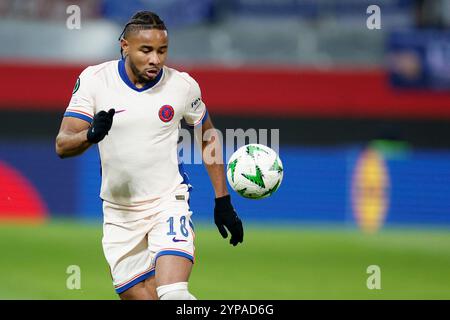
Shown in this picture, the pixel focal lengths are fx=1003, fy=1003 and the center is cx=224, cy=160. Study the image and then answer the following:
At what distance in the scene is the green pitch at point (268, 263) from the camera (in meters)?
10.1

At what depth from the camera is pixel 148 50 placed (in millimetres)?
6352

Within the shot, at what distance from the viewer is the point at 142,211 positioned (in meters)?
6.50

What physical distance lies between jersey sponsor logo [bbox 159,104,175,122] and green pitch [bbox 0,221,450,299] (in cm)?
352

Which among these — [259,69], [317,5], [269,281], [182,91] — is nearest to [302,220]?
[259,69]

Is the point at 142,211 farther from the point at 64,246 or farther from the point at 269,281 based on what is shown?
the point at 64,246

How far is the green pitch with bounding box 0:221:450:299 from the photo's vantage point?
10148 millimetres

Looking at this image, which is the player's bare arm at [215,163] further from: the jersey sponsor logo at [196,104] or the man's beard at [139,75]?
the man's beard at [139,75]

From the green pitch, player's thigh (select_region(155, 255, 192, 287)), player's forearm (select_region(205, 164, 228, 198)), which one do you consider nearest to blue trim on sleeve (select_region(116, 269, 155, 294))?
player's thigh (select_region(155, 255, 192, 287))

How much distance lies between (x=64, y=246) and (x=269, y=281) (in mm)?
3962

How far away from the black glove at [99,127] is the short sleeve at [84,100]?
0.38m
